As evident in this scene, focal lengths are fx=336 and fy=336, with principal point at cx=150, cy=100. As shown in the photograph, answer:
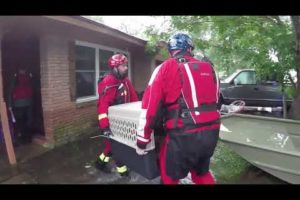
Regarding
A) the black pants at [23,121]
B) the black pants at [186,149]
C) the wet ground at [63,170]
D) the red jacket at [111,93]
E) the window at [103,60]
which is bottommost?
the wet ground at [63,170]

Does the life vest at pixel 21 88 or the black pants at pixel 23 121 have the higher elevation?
the life vest at pixel 21 88

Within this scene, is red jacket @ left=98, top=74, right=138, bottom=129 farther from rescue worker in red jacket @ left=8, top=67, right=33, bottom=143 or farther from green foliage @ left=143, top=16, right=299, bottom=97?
rescue worker in red jacket @ left=8, top=67, right=33, bottom=143

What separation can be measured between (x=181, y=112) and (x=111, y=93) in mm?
1705

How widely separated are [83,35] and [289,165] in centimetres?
541

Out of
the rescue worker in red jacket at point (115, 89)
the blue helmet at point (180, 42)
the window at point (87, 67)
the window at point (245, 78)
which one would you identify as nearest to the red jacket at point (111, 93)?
the rescue worker in red jacket at point (115, 89)

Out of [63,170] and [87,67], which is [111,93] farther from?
[87,67]

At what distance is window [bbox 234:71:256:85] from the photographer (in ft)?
39.0

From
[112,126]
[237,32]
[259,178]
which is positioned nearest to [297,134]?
[259,178]

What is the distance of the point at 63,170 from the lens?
5527 millimetres

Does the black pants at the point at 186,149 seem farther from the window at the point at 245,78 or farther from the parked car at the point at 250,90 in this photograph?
the window at the point at 245,78

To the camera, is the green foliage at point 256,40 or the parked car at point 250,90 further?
the parked car at point 250,90

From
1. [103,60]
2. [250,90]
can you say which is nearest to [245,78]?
[250,90]

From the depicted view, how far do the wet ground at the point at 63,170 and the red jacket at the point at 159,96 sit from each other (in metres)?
1.96

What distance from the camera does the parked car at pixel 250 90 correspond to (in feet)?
37.7
